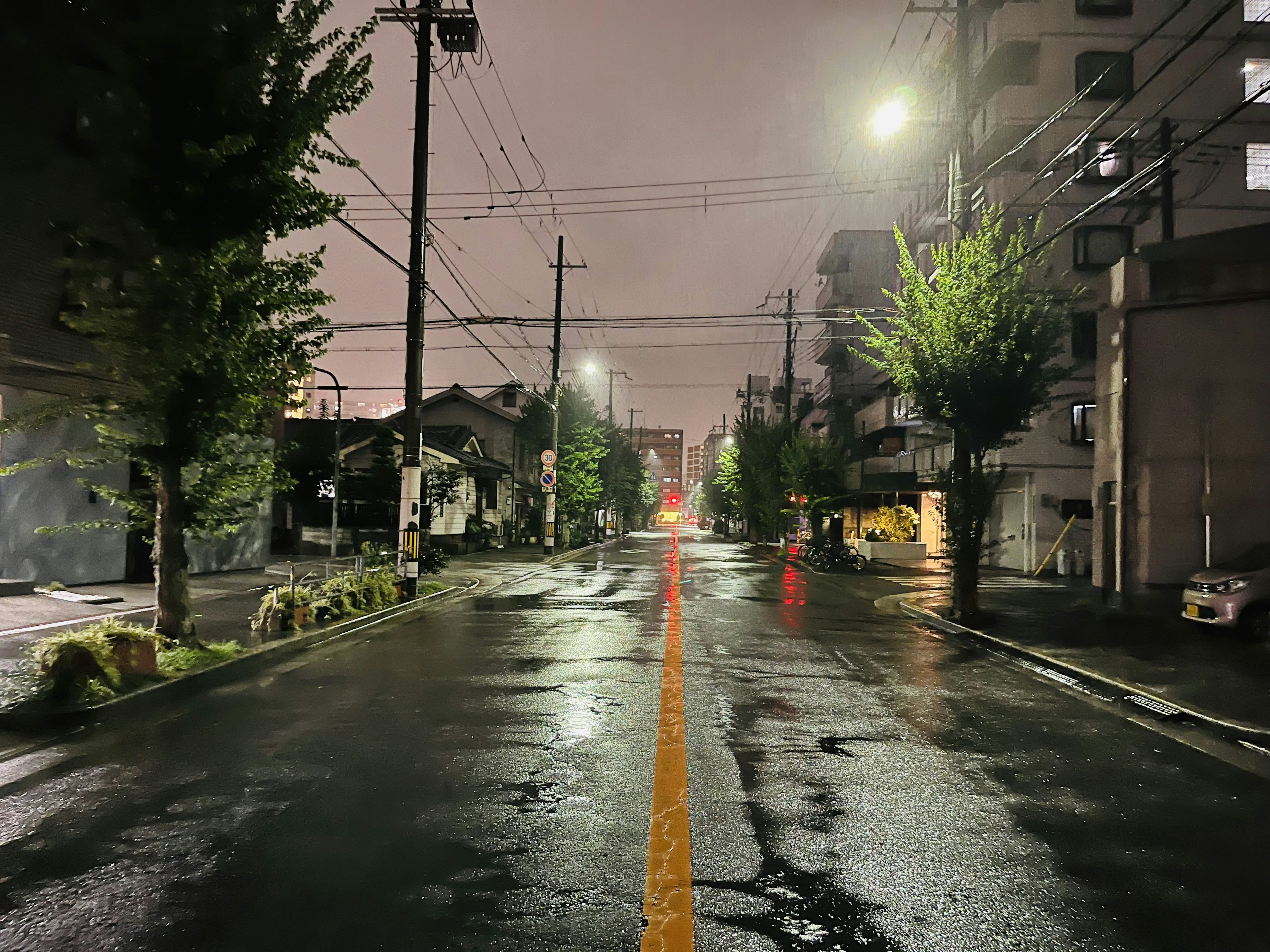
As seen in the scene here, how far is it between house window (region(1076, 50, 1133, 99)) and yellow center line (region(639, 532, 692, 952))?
32754 millimetres

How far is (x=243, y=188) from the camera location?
9375mm

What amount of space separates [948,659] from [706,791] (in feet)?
23.3

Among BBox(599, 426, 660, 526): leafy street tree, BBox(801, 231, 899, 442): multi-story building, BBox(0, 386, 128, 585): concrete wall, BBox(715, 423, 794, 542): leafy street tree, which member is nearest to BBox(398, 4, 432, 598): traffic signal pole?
BBox(0, 386, 128, 585): concrete wall

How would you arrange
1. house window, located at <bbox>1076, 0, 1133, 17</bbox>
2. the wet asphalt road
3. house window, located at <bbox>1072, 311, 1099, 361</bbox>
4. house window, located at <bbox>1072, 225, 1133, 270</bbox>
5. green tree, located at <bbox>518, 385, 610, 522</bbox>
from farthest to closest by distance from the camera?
green tree, located at <bbox>518, 385, 610, 522</bbox> → house window, located at <bbox>1076, 0, 1133, 17</bbox> → house window, located at <bbox>1072, 225, 1133, 270</bbox> → house window, located at <bbox>1072, 311, 1099, 361</bbox> → the wet asphalt road

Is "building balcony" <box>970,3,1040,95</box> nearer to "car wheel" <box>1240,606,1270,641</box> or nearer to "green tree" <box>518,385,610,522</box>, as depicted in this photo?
"green tree" <box>518,385,610,522</box>

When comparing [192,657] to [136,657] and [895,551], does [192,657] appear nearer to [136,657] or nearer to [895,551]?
[136,657]

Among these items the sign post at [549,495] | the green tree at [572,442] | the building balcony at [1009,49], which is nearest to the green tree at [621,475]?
the green tree at [572,442]

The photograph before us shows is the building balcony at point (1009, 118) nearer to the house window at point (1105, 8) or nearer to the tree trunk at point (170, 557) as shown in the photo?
the house window at point (1105, 8)

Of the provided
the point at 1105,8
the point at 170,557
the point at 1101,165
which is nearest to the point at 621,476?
the point at 1101,165

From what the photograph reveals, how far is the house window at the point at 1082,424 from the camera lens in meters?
29.6

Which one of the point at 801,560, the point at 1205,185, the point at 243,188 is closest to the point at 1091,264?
the point at 1205,185

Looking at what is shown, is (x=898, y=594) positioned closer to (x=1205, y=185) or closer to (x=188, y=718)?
(x=188, y=718)

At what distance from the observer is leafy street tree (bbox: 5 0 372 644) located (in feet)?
29.5

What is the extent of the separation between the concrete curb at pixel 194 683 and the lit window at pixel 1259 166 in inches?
1486
